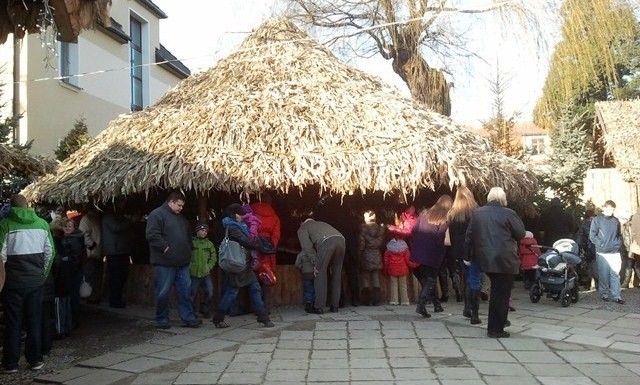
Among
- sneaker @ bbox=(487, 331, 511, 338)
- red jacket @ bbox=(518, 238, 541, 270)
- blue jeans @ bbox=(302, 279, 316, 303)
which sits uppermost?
red jacket @ bbox=(518, 238, 541, 270)

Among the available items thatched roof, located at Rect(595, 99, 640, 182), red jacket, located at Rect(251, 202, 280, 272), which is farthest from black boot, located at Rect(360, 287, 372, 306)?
thatched roof, located at Rect(595, 99, 640, 182)

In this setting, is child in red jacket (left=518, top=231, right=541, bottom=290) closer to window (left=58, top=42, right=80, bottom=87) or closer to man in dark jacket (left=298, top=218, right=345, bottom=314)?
man in dark jacket (left=298, top=218, right=345, bottom=314)

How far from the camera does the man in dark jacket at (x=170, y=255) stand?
790 cm

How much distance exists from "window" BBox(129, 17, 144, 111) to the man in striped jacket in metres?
16.4

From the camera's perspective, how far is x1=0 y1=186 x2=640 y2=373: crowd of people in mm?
6316

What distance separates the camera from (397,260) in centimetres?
962

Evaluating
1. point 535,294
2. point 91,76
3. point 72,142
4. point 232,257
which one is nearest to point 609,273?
point 535,294

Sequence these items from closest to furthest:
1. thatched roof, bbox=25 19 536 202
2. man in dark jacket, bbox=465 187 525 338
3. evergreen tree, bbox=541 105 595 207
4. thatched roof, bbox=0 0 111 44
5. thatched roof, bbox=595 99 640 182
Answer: thatched roof, bbox=0 0 111 44 → man in dark jacket, bbox=465 187 525 338 → thatched roof, bbox=25 19 536 202 → thatched roof, bbox=595 99 640 182 → evergreen tree, bbox=541 105 595 207

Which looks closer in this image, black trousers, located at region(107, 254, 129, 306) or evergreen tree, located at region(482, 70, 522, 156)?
black trousers, located at region(107, 254, 129, 306)

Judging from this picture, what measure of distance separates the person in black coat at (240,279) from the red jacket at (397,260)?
94.3 inches

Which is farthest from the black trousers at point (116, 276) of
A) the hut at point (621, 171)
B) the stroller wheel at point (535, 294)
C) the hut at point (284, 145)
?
the hut at point (621, 171)

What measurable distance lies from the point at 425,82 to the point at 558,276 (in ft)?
22.7

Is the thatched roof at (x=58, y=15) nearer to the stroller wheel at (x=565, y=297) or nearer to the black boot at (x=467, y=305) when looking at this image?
the black boot at (x=467, y=305)

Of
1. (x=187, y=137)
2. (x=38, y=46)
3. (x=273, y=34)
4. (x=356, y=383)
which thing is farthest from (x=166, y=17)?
(x=356, y=383)
